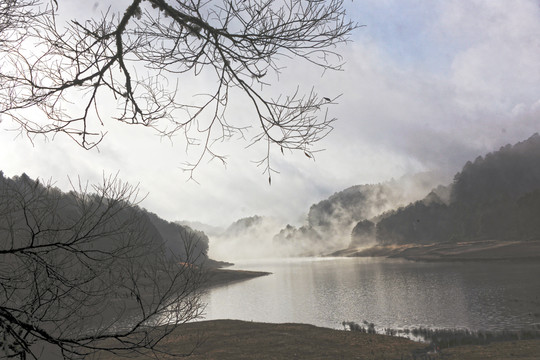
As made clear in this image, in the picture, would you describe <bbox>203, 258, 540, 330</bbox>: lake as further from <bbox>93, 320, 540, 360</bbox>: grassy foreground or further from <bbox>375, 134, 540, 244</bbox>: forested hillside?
<bbox>375, 134, 540, 244</bbox>: forested hillside

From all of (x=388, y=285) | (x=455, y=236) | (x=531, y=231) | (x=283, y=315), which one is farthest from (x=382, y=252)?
(x=283, y=315)

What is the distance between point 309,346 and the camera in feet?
80.5

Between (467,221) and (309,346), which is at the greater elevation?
(467,221)

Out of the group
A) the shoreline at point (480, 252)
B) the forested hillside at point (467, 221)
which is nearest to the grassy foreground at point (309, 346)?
the shoreline at point (480, 252)

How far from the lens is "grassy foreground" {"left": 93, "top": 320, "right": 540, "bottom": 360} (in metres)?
20.7

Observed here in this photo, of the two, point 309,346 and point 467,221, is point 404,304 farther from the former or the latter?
point 467,221

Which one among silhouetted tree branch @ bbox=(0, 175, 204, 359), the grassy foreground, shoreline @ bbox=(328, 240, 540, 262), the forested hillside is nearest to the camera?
silhouetted tree branch @ bbox=(0, 175, 204, 359)

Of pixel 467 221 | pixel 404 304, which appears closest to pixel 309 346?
pixel 404 304

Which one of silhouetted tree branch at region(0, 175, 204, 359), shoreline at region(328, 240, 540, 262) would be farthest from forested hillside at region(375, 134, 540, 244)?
silhouetted tree branch at region(0, 175, 204, 359)

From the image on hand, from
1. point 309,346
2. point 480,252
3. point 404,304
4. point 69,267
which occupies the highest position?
point 69,267

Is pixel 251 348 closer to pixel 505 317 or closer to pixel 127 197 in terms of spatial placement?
pixel 505 317

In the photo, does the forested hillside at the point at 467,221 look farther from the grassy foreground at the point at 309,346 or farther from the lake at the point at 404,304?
the grassy foreground at the point at 309,346

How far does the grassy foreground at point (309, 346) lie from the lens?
816 inches

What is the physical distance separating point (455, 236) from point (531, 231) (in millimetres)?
37844
